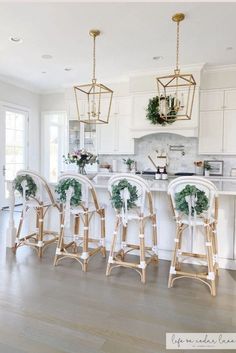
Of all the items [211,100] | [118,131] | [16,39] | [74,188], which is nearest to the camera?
[74,188]

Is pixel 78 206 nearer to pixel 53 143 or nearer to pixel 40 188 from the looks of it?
pixel 40 188

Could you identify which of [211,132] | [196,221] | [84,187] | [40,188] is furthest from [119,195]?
[211,132]

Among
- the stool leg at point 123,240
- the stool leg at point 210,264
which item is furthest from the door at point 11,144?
the stool leg at point 210,264

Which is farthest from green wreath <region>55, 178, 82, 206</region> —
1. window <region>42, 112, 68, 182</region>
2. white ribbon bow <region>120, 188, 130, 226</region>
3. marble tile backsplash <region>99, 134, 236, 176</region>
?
window <region>42, 112, 68, 182</region>

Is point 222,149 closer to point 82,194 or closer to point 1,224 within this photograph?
point 82,194

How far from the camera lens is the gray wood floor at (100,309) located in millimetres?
1764

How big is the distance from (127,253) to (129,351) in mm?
1664

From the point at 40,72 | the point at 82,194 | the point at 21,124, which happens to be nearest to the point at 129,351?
the point at 82,194

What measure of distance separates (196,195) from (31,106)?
5424 millimetres

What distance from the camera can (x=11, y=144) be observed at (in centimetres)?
619

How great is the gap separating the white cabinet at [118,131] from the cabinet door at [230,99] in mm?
1852

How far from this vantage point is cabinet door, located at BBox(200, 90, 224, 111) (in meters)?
4.95

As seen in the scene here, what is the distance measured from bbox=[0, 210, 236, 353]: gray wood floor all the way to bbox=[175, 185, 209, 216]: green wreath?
74 cm

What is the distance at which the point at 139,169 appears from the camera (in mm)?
5793
